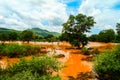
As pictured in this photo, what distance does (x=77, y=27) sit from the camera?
A: 75.0 meters

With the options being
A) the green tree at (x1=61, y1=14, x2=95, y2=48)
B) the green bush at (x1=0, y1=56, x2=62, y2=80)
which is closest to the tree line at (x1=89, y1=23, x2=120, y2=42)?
the green tree at (x1=61, y1=14, x2=95, y2=48)

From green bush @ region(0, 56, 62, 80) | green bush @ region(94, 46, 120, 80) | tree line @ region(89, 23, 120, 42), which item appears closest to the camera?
green bush @ region(0, 56, 62, 80)

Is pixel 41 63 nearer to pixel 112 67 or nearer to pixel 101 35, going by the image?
pixel 112 67

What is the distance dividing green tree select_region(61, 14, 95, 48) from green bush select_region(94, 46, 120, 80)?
36.8 m

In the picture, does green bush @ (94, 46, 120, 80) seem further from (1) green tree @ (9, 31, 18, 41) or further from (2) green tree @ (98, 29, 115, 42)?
(1) green tree @ (9, 31, 18, 41)

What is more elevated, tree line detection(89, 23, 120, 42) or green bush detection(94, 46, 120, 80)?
tree line detection(89, 23, 120, 42)

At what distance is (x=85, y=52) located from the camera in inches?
2665

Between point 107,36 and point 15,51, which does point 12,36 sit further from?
point 15,51

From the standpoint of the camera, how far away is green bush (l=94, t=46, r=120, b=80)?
115ft

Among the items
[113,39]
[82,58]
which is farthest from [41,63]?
[113,39]

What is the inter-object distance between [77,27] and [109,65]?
40.5 m

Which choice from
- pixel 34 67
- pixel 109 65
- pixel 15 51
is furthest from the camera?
pixel 15 51

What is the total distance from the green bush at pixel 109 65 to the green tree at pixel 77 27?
3681 centimetres

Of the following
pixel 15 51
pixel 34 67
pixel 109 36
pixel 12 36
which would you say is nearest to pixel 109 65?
pixel 34 67
